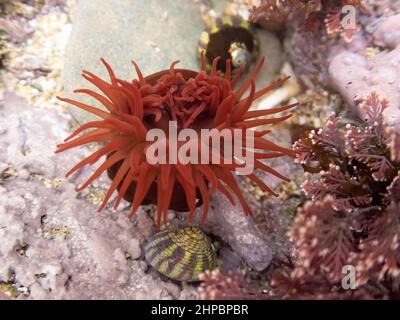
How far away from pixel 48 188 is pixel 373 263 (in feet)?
7.30

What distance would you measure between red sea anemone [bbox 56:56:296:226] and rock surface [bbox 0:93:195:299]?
0.32m

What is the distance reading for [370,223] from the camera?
239 cm

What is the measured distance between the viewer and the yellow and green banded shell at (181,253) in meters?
2.62

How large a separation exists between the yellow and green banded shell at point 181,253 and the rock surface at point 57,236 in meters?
0.13

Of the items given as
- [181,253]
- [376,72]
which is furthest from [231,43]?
[181,253]

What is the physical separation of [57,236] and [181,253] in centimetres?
85

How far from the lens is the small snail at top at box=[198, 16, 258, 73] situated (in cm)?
370

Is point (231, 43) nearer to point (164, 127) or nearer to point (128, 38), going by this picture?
point (128, 38)

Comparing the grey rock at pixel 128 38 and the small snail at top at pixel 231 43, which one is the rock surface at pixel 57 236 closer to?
the grey rock at pixel 128 38

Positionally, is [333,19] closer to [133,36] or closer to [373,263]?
[133,36]

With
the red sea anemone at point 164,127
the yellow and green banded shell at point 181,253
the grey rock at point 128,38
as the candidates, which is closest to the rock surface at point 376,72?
the red sea anemone at point 164,127

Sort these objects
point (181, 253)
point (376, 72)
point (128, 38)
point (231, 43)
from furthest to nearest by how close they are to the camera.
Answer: point (231, 43)
point (128, 38)
point (376, 72)
point (181, 253)

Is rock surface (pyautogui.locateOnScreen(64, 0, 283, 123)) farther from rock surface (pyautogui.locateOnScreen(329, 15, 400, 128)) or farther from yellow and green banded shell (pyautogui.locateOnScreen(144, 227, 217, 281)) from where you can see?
yellow and green banded shell (pyautogui.locateOnScreen(144, 227, 217, 281))

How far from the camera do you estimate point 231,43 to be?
3736 mm
